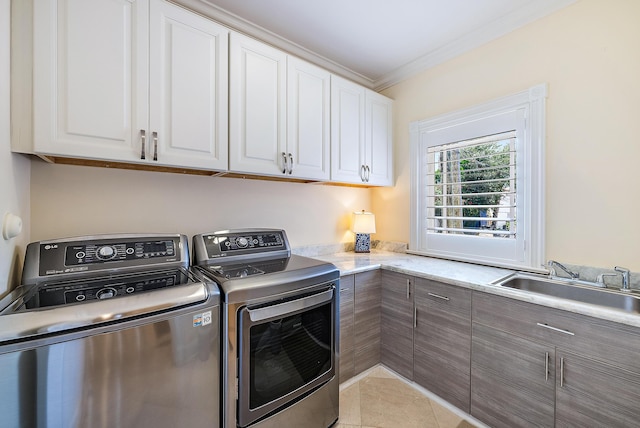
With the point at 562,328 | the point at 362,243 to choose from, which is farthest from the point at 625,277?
the point at 362,243

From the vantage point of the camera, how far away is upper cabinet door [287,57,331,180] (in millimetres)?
1923

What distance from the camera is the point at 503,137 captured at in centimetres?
196

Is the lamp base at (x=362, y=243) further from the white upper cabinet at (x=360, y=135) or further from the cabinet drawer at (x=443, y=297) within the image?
the cabinet drawer at (x=443, y=297)

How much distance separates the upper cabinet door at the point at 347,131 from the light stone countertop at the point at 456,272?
0.72m

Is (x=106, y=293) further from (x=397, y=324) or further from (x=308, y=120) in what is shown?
(x=397, y=324)

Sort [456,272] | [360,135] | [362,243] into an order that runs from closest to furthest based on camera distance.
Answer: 1. [456,272]
2. [360,135]
3. [362,243]

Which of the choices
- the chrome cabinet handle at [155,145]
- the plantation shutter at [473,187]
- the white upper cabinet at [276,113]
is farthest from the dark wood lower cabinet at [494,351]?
the chrome cabinet handle at [155,145]

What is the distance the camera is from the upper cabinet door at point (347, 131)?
2184 millimetres

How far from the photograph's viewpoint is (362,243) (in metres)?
2.66

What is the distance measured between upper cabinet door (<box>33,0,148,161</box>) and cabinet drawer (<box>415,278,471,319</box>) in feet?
6.43

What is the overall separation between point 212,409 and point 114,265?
0.84 meters

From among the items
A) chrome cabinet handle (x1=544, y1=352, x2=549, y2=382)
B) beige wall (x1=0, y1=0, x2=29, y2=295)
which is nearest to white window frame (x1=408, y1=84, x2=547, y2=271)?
chrome cabinet handle (x1=544, y1=352, x2=549, y2=382)

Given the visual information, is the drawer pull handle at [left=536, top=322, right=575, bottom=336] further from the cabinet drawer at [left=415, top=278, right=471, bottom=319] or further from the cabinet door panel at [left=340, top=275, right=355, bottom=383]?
the cabinet door panel at [left=340, top=275, right=355, bottom=383]

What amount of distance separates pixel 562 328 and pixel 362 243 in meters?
1.58
